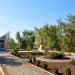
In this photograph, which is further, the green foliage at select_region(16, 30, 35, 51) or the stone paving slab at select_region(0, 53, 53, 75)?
the green foliage at select_region(16, 30, 35, 51)

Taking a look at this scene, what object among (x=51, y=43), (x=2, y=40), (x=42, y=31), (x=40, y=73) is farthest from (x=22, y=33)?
(x=40, y=73)

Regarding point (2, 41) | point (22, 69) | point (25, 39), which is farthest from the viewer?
point (25, 39)

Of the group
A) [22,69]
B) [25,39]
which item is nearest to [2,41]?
[25,39]

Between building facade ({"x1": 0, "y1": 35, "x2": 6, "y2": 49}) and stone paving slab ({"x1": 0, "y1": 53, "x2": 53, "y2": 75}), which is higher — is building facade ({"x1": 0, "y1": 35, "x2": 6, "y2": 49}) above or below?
above

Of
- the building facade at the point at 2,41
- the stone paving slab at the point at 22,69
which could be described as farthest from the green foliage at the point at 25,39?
the stone paving slab at the point at 22,69

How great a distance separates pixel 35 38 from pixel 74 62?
159ft

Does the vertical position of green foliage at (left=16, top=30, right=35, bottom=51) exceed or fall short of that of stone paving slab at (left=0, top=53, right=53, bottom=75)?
it exceeds it

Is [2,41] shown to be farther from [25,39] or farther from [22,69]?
[22,69]

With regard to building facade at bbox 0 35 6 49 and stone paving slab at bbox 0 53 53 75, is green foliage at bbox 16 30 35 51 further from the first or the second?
stone paving slab at bbox 0 53 53 75

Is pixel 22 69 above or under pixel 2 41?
under

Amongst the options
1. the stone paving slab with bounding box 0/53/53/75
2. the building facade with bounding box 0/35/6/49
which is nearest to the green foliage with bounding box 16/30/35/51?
the building facade with bounding box 0/35/6/49

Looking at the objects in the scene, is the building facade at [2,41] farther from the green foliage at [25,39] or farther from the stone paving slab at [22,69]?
the stone paving slab at [22,69]

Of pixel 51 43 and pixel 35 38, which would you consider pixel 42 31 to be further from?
pixel 35 38

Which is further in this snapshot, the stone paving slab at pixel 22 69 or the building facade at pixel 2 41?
the building facade at pixel 2 41
